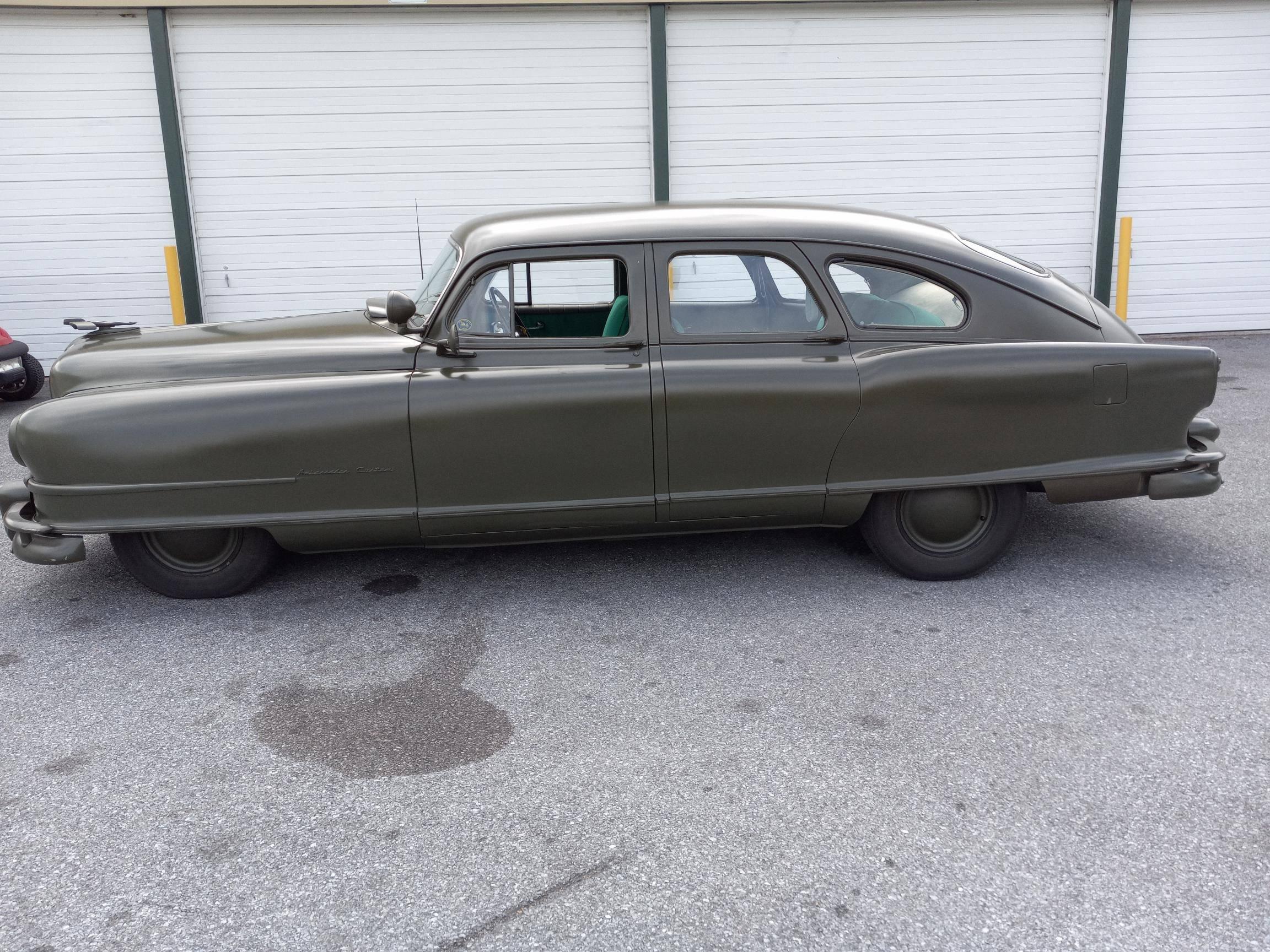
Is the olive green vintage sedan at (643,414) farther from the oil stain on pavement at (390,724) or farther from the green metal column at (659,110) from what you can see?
the green metal column at (659,110)

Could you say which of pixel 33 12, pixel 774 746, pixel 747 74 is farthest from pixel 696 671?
pixel 33 12

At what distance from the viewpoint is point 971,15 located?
9602mm

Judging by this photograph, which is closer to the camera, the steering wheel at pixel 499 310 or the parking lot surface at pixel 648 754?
the parking lot surface at pixel 648 754

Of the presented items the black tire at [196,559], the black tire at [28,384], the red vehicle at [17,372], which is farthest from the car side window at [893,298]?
the black tire at [28,384]

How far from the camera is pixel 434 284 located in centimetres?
439

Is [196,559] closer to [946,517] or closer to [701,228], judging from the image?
[701,228]

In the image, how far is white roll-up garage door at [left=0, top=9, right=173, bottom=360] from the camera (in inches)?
357

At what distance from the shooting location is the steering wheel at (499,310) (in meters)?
4.00

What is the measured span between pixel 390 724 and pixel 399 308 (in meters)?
1.62

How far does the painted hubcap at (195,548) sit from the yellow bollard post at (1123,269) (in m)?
8.86

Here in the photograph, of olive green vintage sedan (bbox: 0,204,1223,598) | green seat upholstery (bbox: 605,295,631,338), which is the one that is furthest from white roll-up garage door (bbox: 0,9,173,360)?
green seat upholstery (bbox: 605,295,631,338)

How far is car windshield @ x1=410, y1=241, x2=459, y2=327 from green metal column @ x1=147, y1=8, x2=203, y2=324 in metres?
5.57

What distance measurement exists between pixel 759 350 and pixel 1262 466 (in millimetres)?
3466

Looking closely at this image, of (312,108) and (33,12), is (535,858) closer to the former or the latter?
(312,108)
